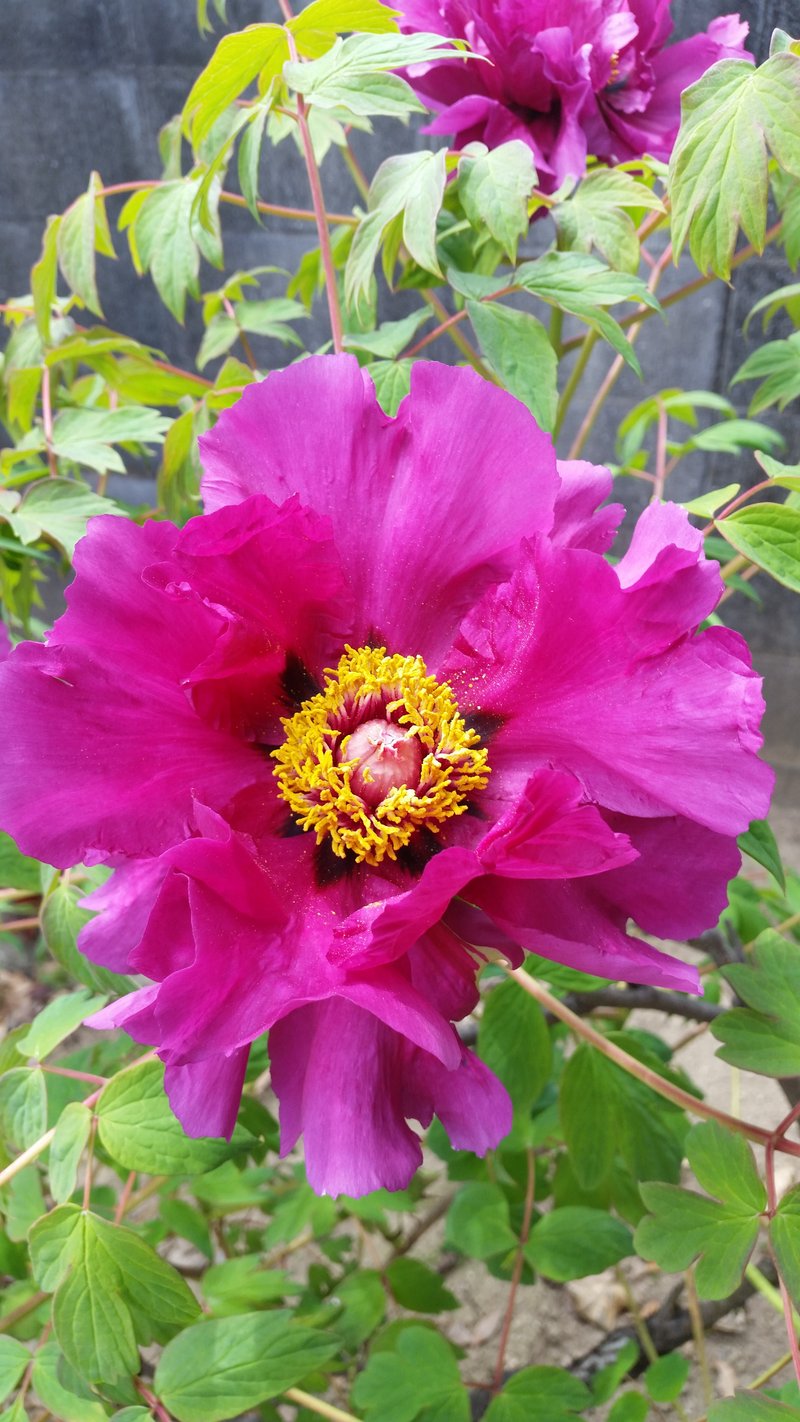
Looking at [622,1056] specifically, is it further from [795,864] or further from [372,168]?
[372,168]

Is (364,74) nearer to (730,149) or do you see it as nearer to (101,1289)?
(730,149)

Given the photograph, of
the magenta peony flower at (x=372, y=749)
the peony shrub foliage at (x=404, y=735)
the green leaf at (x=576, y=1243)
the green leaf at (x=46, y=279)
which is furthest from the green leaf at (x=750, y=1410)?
the green leaf at (x=46, y=279)

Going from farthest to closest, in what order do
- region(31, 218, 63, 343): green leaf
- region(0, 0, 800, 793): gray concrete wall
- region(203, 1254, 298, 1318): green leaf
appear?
region(0, 0, 800, 793): gray concrete wall < region(203, 1254, 298, 1318): green leaf < region(31, 218, 63, 343): green leaf

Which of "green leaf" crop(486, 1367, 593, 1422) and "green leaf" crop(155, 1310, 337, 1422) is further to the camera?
"green leaf" crop(486, 1367, 593, 1422)

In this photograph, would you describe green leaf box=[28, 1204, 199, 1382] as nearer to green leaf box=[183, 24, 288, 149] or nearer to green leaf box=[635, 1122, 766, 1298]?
green leaf box=[635, 1122, 766, 1298]

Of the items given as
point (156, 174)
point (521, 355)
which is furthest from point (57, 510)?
point (156, 174)

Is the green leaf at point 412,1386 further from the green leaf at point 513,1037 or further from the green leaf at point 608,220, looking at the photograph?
the green leaf at point 608,220

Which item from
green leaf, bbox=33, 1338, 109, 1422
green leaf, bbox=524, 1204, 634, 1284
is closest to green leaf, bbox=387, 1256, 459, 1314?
green leaf, bbox=524, 1204, 634, 1284

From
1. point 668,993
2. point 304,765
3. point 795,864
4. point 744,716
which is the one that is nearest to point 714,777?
point 744,716
